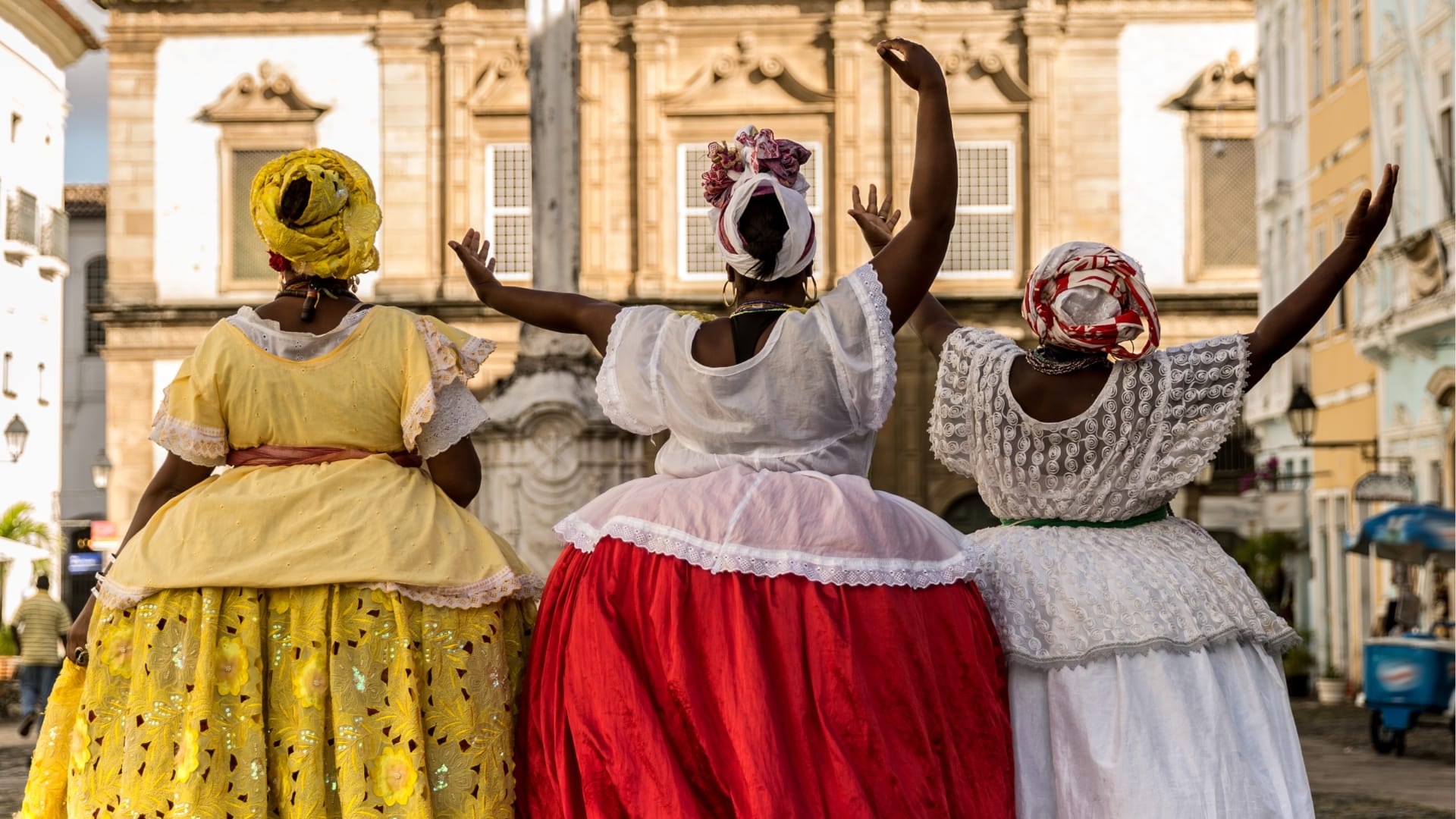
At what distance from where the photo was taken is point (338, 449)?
5.05 metres

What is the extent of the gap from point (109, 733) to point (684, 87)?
3138cm

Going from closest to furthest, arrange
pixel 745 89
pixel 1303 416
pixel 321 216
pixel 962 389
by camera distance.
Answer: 1. pixel 321 216
2. pixel 962 389
3. pixel 1303 416
4. pixel 745 89

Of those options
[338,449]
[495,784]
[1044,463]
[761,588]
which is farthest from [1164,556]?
[338,449]

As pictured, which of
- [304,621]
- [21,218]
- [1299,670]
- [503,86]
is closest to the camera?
[304,621]

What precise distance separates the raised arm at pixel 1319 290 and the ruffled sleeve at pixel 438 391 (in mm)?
1899

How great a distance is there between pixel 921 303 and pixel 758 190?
77 centimetres

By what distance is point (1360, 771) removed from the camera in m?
16.7

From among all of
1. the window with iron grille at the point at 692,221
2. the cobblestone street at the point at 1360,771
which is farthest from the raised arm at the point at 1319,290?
the window with iron grille at the point at 692,221

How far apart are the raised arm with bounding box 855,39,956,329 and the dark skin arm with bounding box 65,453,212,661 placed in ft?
5.74

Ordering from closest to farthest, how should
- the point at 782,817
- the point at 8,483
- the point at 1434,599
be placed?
the point at 782,817 < the point at 1434,599 < the point at 8,483

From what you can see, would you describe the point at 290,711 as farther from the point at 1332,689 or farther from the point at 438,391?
the point at 1332,689

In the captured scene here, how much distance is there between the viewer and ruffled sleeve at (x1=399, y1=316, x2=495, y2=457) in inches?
199

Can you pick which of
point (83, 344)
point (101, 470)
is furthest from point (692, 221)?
point (83, 344)

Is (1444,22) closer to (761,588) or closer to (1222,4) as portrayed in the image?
(1222,4)
